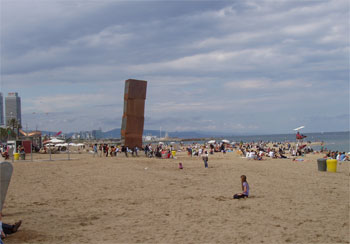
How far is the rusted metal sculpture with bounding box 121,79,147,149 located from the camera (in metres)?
30.2

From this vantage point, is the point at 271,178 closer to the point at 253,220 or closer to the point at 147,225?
the point at 253,220

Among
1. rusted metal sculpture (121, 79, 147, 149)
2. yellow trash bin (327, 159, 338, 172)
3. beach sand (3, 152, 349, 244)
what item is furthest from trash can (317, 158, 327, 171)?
rusted metal sculpture (121, 79, 147, 149)

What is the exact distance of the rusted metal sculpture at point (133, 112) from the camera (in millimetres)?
30219

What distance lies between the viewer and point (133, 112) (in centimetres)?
3044

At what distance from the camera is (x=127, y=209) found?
914 centimetres

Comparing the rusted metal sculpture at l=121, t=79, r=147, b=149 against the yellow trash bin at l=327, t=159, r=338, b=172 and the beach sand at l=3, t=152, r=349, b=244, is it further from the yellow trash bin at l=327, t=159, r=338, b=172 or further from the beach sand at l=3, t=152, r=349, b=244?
the yellow trash bin at l=327, t=159, r=338, b=172

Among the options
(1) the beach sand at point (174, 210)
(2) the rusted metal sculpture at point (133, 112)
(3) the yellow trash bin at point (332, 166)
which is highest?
(2) the rusted metal sculpture at point (133, 112)

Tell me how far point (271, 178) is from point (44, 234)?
10.9m

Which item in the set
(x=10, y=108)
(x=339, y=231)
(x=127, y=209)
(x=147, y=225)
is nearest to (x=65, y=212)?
(x=127, y=209)

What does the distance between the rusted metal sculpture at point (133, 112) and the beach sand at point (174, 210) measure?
15618 millimetres

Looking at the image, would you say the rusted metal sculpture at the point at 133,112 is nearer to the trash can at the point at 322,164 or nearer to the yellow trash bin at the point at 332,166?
the trash can at the point at 322,164

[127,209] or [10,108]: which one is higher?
[10,108]

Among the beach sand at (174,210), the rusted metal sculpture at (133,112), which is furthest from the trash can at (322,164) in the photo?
the rusted metal sculpture at (133,112)

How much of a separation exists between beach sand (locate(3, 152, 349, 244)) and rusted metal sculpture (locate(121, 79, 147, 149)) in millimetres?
15618
